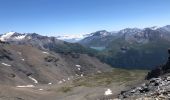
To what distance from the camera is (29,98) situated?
139 meters

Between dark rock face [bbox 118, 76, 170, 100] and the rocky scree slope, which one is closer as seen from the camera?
dark rock face [bbox 118, 76, 170, 100]

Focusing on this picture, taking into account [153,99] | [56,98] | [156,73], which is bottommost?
[56,98]

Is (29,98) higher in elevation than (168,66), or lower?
lower

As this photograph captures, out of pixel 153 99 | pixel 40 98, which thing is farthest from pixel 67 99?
pixel 153 99

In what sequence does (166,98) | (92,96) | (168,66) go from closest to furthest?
(166,98) → (168,66) → (92,96)

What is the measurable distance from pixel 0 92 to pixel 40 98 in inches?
652

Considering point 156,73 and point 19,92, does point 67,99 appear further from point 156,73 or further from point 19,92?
point 156,73

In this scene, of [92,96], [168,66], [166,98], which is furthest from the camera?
[92,96]

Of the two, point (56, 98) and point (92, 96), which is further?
point (56, 98)

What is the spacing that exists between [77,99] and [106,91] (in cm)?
2006

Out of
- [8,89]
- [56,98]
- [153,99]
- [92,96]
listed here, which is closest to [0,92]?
[8,89]

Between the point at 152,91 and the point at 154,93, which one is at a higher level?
the point at 154,93

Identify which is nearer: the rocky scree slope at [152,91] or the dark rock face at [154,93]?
the dark rock face at [154,93]

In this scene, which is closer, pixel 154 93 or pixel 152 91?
pixel 154 93
